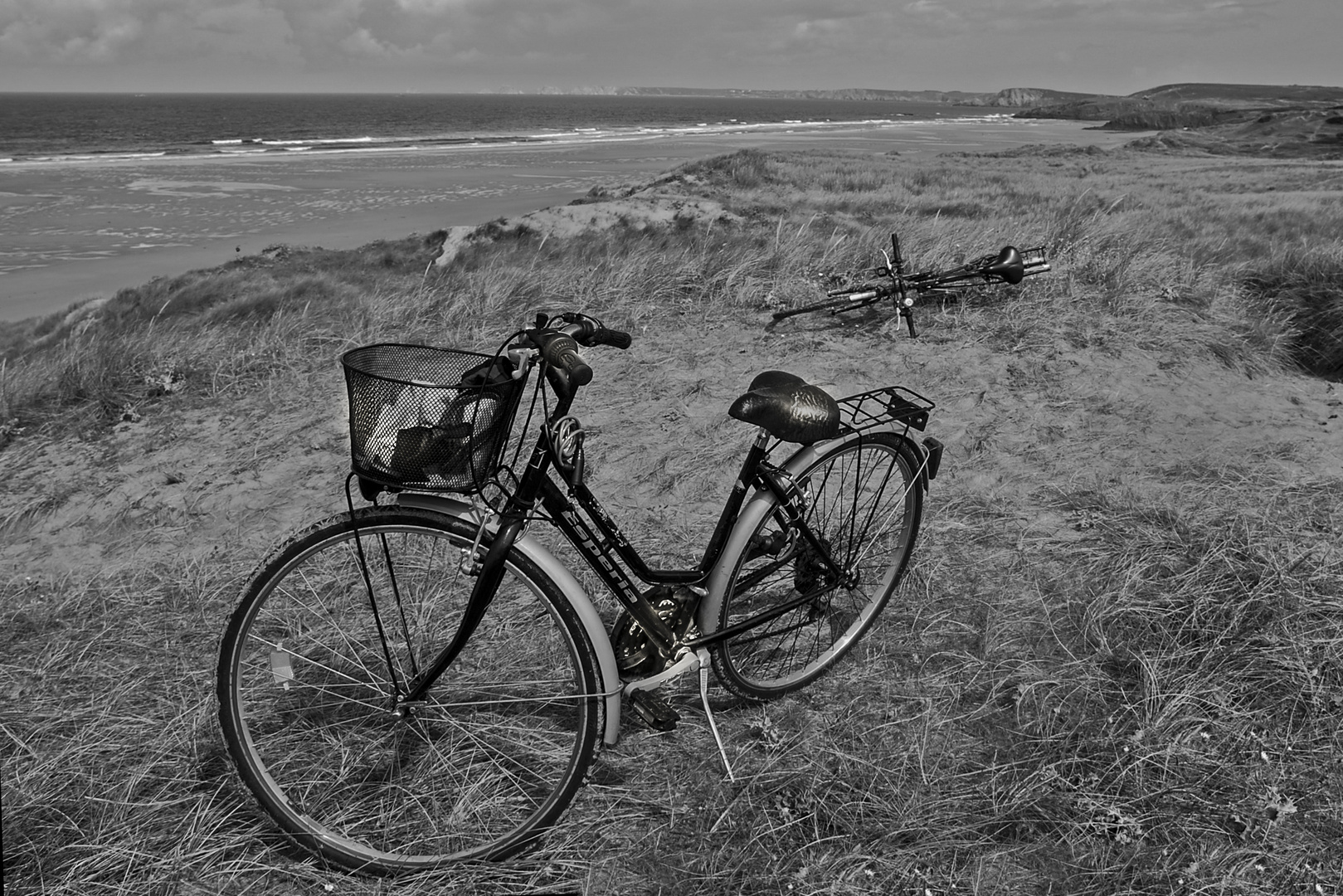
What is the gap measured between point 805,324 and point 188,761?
16.6ft

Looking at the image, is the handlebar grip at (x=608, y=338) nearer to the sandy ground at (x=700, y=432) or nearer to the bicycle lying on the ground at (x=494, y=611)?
the bicycle lying on the ground at (x=494, y=611)

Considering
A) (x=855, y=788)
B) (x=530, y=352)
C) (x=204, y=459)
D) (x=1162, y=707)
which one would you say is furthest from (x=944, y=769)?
(x=204, y=459)

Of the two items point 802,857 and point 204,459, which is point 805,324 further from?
point 802,857

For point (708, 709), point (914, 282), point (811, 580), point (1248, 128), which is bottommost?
point (708, 709)

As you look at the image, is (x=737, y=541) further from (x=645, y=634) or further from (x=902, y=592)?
(x=902, y=592)

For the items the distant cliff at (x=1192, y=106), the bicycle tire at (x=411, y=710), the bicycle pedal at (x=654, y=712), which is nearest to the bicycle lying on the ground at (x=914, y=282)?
the bicycle tire at (x=411, y=710)

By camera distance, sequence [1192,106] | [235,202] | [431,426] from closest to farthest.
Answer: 1. [431,426]
2. [235,202]
3. [1192,106]

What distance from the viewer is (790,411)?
2.53 metres

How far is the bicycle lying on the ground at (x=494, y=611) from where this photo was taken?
2045 millimetres

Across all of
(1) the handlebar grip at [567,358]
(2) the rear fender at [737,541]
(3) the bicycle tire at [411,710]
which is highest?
(1) the handlebar grip at [567,358]

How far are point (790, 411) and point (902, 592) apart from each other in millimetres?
1368

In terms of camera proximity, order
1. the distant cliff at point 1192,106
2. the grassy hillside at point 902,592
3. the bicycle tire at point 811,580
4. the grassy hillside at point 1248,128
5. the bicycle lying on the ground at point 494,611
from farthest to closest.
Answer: the distant cliff at point 1192,106, the grassy hillside at point 1248,128, the bicycle tire at point 811,580, the grassy hillside at point 902,592, the bicycle lying on the ground at point 494,611

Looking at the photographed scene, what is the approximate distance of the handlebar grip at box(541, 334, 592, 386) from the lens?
196 cm

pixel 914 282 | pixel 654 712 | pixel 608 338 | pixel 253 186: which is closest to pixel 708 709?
pixel 654 712
